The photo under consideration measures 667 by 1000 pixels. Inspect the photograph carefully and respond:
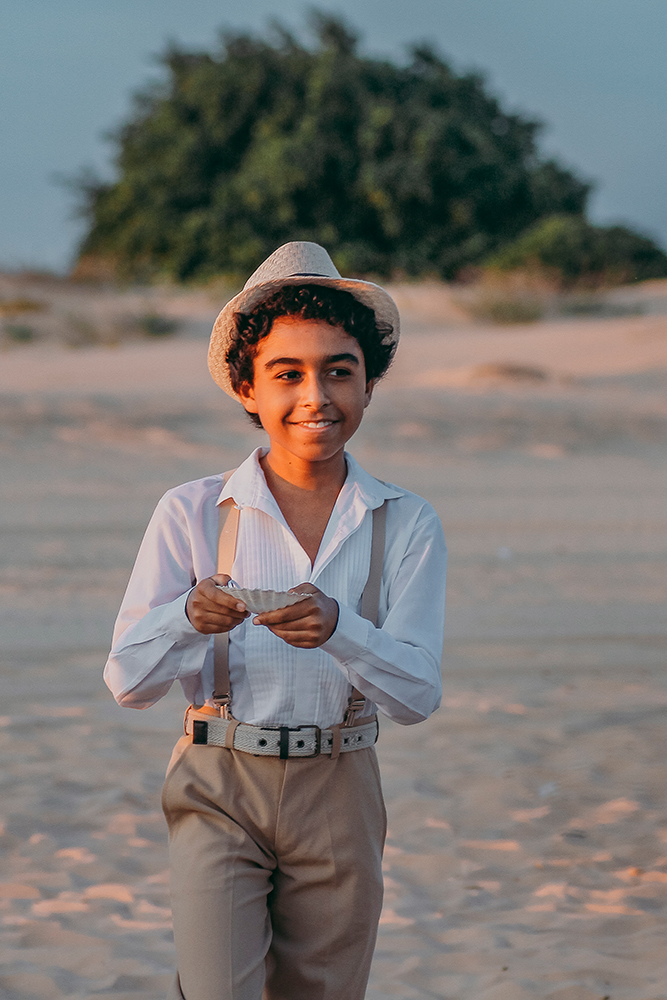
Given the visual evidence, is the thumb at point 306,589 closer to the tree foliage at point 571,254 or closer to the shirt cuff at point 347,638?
the shirt cuff at point 347,638

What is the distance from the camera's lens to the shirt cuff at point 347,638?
187 cm

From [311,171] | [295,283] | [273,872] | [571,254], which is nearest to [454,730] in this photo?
[273,872]

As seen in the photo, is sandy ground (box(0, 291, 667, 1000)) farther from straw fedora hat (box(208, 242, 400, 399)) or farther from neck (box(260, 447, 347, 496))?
straw fedora hat (box(208, 242, 400, 399))

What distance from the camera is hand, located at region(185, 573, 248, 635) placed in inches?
71.9

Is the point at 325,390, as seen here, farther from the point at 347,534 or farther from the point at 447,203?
the point at 447,203

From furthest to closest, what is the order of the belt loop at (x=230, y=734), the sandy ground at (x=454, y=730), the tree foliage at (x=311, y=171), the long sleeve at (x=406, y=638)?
the tree foliage at (x=311, y=171), the sandy ground at (x=454, y=730), the belt loop at (x=230, y=734), the long sleeve at (x=406, y=638)

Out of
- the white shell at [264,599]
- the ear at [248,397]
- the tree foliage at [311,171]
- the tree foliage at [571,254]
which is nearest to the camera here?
the white shell at [264,599]

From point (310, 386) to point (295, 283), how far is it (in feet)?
0.62

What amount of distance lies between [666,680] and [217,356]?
403 cm

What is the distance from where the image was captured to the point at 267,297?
7.05 ft

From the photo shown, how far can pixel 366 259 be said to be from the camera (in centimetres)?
2764

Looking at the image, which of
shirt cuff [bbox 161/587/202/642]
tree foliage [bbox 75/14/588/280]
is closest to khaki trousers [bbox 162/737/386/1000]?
shirt cuff [bbox 161/587/202/642]

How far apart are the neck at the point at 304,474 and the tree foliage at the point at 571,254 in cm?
2347

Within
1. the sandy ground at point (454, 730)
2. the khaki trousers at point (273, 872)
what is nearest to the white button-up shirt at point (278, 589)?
the khaki trousers at point (273, 872)
